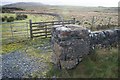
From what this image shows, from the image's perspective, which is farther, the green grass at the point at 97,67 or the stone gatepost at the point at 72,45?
the stone gatepost at the point at 72,45

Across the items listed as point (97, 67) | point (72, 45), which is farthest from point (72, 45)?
point (97, 67)

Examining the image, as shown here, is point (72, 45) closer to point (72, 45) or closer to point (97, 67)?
point (72, 45)

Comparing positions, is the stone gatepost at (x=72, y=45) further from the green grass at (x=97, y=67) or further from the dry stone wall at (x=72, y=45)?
the green grass at (x=97, y=67)

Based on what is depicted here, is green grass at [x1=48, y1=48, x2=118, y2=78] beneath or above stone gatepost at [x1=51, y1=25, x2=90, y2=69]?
beneath

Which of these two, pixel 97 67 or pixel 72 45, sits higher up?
pixel 72 45

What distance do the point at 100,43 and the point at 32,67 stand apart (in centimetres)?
280

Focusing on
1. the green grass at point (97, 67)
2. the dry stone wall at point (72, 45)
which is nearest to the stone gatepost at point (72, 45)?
the dry stone wall at point (72, 45)

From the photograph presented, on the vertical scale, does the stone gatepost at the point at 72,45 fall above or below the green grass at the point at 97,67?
above

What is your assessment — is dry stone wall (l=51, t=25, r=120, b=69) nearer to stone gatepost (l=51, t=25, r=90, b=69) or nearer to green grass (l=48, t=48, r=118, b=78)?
stone gatepost (l=51, t=25, r=90, b=69)

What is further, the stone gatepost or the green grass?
the stone gatepost

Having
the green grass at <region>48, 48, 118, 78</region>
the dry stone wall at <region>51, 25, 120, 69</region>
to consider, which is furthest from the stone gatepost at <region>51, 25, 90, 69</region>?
the green grass at <region>48, 48, 118, 78</region>

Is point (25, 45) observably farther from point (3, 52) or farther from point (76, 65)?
point (76, 65)

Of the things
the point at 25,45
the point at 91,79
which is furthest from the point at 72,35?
the point at 25,45

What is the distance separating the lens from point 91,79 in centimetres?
582
